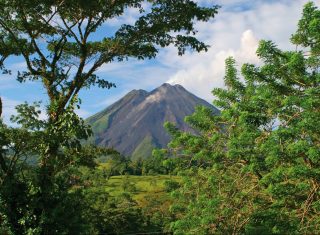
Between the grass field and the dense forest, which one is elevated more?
the dense forest

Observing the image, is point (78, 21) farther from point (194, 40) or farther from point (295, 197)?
point (295, 197)

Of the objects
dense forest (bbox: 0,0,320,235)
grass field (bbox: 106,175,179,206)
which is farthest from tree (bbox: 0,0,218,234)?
grass field (bbox: 106,175,179,206)

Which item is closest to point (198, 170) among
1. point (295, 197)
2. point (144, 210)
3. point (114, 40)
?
point (295, 197)

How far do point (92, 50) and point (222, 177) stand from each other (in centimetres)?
789

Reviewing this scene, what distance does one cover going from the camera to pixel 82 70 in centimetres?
1472

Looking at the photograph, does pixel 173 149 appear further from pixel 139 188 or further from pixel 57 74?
pixel 139 188

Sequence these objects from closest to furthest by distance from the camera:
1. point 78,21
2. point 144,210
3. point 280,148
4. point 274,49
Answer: point 280,148, point 274,49, point 78,21, point 144,210

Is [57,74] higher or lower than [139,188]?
higher

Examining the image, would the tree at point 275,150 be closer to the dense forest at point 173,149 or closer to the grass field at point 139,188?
the dense forest at point 173,149

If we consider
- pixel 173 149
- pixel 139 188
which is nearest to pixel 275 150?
pixel 173 149

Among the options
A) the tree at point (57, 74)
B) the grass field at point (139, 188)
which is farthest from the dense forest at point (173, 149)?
the grass field at point (139, 188)

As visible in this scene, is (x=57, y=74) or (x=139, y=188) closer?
(x=57, y=74)

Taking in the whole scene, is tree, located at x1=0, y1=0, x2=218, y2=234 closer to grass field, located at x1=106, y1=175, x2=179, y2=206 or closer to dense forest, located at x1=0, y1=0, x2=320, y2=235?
dense forest, located at x1=0, y1=0, x2=320, y2=235

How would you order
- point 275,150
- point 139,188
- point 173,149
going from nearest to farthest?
point 275,150
point 173,149
point 139,188
